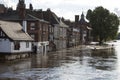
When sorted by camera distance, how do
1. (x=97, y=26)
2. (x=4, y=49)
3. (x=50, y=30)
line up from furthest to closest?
(x=97, y=26) < (x=50, y=30) < (x=4, y=49)

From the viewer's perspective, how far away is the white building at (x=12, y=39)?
221 feet

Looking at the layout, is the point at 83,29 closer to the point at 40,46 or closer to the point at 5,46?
the point at 40,46

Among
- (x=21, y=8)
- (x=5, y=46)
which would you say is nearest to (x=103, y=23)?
(x=21, y=8)

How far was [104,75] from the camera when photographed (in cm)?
4275

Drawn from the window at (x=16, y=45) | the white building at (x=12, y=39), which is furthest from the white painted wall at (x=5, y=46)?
the window at (x=16, y=45)

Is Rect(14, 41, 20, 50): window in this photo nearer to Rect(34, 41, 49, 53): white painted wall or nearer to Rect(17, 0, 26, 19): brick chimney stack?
Rect(17, 0, 26, 19): brick chimney stack

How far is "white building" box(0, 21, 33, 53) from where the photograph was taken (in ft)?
221

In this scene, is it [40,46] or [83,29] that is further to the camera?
[83,29]

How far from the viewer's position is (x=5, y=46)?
67438 mm

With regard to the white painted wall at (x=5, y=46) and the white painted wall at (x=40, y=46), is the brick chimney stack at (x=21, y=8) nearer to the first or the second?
the white painted wall at (x=40, y=46)

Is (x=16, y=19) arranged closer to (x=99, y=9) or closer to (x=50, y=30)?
(x=50, y=30)

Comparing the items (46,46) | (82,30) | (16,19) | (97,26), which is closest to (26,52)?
(16,19)

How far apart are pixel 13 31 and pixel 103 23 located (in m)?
88.9

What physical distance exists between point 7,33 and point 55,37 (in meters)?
47.8
